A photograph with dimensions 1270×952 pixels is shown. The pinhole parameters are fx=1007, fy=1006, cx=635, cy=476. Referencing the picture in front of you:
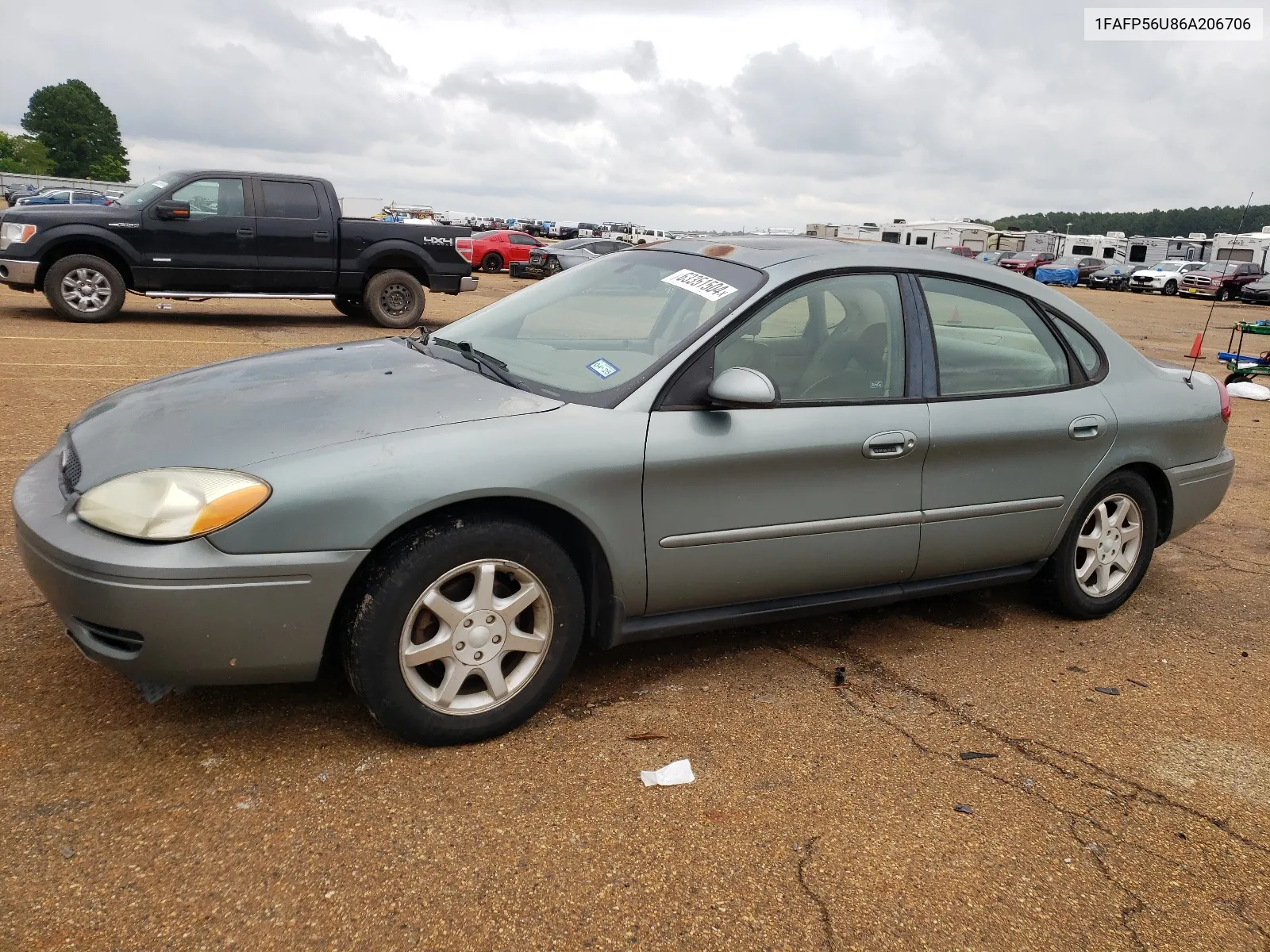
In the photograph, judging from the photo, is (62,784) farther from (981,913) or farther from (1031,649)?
(1031,649)

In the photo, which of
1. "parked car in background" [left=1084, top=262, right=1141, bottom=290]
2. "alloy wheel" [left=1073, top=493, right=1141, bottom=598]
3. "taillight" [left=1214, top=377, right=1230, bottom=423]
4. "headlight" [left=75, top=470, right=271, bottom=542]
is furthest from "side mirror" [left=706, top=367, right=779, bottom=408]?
"parked car in background" [left=1084, top=262, right=1141, bottom=290]

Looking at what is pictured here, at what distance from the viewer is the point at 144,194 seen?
11.8 m

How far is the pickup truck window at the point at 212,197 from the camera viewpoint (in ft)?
38.5

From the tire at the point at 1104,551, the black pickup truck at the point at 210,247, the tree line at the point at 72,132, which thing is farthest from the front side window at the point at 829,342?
the tree line at the point at 72,132

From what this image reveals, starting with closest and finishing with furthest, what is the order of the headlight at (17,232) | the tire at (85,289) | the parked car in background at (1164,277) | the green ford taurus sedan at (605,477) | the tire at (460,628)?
the green ford taurus sedan at (605,477)
the tire at (460,628)
the headlight at (17,232)
the tire at (85,289)
the parked car in background at (1164,277)

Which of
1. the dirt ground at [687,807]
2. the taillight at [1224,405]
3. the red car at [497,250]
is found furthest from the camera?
the red car at [497,250]

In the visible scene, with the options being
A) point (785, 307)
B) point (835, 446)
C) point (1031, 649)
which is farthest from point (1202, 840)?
point (785, 307)

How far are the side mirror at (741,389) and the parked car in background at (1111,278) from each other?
48.4 meters

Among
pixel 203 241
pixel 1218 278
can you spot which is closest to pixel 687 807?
pixel 203 241

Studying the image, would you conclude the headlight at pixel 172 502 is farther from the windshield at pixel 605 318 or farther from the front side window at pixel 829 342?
the front side window at pixel 829 342

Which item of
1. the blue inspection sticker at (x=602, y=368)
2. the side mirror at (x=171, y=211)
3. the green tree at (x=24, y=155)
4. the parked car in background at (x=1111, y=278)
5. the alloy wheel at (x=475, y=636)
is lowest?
the parked car in background at (x=1111, y=278)

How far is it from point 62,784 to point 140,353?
27.3ft

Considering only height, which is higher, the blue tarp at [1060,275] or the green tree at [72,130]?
the green tree at [72,130]

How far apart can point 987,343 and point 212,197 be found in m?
10.5
